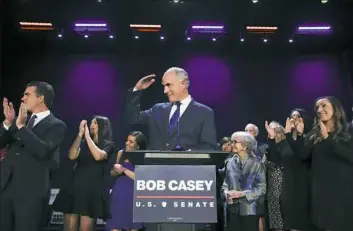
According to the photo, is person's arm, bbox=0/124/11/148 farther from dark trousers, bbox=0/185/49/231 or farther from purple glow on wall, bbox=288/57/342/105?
purple glow on wall, bbox=288/57/342/105

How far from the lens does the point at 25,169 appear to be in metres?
3.05

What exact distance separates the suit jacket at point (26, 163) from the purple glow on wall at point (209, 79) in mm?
3902

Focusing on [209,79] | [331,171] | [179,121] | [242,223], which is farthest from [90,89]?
[331,171]

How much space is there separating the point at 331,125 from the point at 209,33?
11.4 ft

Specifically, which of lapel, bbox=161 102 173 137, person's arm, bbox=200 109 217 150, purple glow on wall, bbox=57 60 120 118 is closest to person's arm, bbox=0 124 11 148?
lapel, bbox=161 102 173 137

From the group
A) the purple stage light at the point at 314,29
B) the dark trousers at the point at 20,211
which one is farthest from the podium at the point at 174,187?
the purple stage light at the point at 314,29

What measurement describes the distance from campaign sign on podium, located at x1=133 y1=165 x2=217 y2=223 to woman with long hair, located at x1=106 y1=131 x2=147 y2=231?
5.85 ft

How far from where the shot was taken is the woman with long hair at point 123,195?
409 cm

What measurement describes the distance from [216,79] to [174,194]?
4736 mm

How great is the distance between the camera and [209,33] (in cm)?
633

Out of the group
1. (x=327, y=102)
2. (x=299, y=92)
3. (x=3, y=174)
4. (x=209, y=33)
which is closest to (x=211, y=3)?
(x=209, y=33)

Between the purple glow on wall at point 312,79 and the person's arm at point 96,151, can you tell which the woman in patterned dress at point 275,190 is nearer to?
the person's arm at point 96,151

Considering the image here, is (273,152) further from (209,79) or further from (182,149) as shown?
(209,79)

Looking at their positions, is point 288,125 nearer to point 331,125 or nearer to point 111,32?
point 331,125
